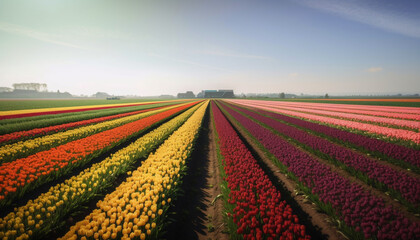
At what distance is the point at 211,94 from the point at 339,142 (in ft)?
520

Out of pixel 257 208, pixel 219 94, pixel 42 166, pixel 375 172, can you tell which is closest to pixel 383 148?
pixel 375 172

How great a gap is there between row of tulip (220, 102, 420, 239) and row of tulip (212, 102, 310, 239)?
117 centimetres

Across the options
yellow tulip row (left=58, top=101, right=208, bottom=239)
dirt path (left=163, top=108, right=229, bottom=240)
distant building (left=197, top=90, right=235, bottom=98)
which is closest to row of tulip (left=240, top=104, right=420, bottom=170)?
dirt path (left=163, top=108, right=229, bottom=240)

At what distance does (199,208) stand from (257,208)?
85.6 inches

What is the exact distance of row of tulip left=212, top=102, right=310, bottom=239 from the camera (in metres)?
3.20

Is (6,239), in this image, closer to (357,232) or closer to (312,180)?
(357,232)

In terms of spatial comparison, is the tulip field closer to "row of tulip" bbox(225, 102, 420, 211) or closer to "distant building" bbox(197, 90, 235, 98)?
"row of tulip" bbox(225, 102, 420, 211)

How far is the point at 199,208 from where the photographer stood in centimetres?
526

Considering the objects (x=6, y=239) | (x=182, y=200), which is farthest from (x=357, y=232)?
(x=6, y=239)

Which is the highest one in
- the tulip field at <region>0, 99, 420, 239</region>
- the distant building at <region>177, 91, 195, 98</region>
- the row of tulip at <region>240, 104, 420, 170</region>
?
the distant building at <region>177, 91, 195, 98</region>

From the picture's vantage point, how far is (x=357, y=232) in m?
3.51

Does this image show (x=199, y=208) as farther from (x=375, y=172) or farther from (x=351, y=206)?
(x=375, y=172)

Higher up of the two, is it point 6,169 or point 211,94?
point 211,94

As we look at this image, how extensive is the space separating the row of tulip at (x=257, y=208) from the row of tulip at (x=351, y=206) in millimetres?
1167
